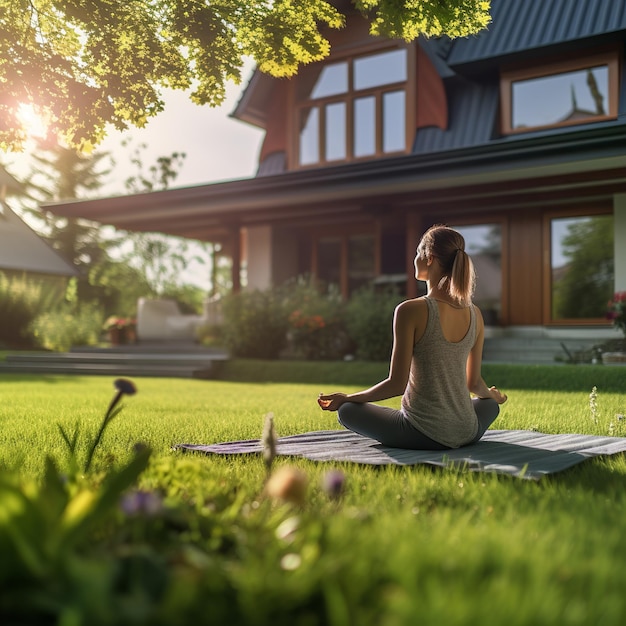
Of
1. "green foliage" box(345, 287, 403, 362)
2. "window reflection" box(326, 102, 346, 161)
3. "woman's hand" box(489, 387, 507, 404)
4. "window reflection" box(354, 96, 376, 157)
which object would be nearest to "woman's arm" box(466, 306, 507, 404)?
"woman's hand" box(489, 387, 507, 404)

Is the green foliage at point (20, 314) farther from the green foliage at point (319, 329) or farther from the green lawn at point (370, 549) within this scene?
the green lawn at point (370, 549)

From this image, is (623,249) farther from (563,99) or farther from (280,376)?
(280,376)

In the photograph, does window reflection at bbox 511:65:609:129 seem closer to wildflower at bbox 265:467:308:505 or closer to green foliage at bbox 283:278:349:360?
green foliage at bbox 283:278:349:360

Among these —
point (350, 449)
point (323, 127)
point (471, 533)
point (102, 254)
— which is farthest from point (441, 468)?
point (102, 254)

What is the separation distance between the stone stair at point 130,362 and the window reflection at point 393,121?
5.29m

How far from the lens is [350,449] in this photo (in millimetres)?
4426

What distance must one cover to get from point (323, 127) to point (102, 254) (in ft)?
86.7

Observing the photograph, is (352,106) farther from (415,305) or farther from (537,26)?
(415,305)

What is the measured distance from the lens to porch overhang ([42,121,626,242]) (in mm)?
11195

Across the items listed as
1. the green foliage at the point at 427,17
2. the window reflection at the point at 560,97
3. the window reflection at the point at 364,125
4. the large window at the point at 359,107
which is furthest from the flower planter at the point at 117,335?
the green foliage at the point at 427,17

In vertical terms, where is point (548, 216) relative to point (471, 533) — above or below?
above

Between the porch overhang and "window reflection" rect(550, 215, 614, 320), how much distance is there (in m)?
0.56

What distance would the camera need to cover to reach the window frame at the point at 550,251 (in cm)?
1323

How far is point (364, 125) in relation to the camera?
1536 cm
